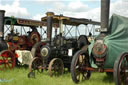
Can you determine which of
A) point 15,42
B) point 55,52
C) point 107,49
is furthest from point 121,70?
point 15,42

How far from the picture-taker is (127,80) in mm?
4453

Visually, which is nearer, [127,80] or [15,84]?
[127,80]

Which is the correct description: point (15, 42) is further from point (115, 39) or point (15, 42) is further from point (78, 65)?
point (115, 39)

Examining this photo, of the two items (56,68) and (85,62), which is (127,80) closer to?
(85,62)

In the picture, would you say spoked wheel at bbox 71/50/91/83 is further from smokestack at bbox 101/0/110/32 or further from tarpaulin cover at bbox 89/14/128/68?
smokestack at bbox 101/0/110/32

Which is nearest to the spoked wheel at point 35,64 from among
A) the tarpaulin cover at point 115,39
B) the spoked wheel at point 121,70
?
the tarpaulin cover at point 115,39

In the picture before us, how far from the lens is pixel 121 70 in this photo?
4504 mm

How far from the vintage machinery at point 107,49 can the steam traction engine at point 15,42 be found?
358cm

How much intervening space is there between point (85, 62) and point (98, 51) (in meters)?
0.80

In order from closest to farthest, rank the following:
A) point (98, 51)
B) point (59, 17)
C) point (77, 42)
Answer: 1. point (98, 51)
2. point (77, 42)
3. point (59, 17)

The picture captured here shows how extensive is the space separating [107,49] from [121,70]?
2.08ft

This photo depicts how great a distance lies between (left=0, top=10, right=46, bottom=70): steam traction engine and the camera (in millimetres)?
7980

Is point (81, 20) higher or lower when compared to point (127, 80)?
higher

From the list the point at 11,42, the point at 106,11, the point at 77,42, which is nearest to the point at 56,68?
the point at 77,42
